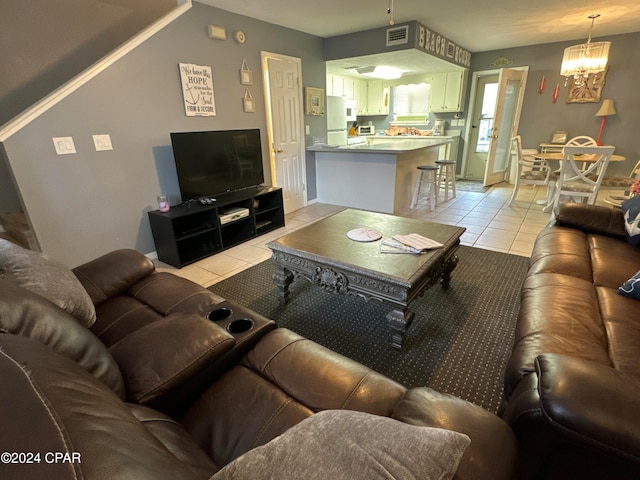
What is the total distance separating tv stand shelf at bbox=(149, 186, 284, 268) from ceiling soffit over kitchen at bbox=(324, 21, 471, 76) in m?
2.31

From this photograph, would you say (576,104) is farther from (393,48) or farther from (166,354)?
(166,354)

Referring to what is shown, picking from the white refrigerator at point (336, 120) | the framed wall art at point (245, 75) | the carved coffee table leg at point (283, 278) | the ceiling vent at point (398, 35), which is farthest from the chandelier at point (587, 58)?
the carved coffee table leg at point (283, 278)

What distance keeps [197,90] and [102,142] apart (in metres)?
1.07

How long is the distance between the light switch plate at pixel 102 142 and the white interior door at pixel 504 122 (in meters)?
5.73

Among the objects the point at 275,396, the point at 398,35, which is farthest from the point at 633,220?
the point at 398,35

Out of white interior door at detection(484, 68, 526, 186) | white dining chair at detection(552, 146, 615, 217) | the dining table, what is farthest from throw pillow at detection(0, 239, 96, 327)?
white interior door at detection(484, 68, 526, 186)

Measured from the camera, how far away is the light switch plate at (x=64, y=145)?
8.20 feet

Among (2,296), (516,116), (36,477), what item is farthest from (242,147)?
(516,116)

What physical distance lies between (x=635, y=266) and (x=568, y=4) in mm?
3349

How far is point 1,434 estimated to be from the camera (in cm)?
37

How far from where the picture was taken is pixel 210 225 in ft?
10.8

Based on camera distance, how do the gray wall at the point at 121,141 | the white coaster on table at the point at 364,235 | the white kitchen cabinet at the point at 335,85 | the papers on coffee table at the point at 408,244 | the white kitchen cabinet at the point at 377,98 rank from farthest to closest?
the white kitchen cabinet at the point at 377,98 → the white kitchen cabinet at the point at 335,85 → the gray wall at the point at 121,141 → the white coaster on table at the point at 364,235 → the papers on coffee table at the point at 408,244

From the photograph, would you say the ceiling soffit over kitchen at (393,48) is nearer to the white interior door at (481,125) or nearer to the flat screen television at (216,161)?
the white interior door at (481,125)

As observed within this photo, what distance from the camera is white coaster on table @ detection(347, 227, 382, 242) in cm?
219
